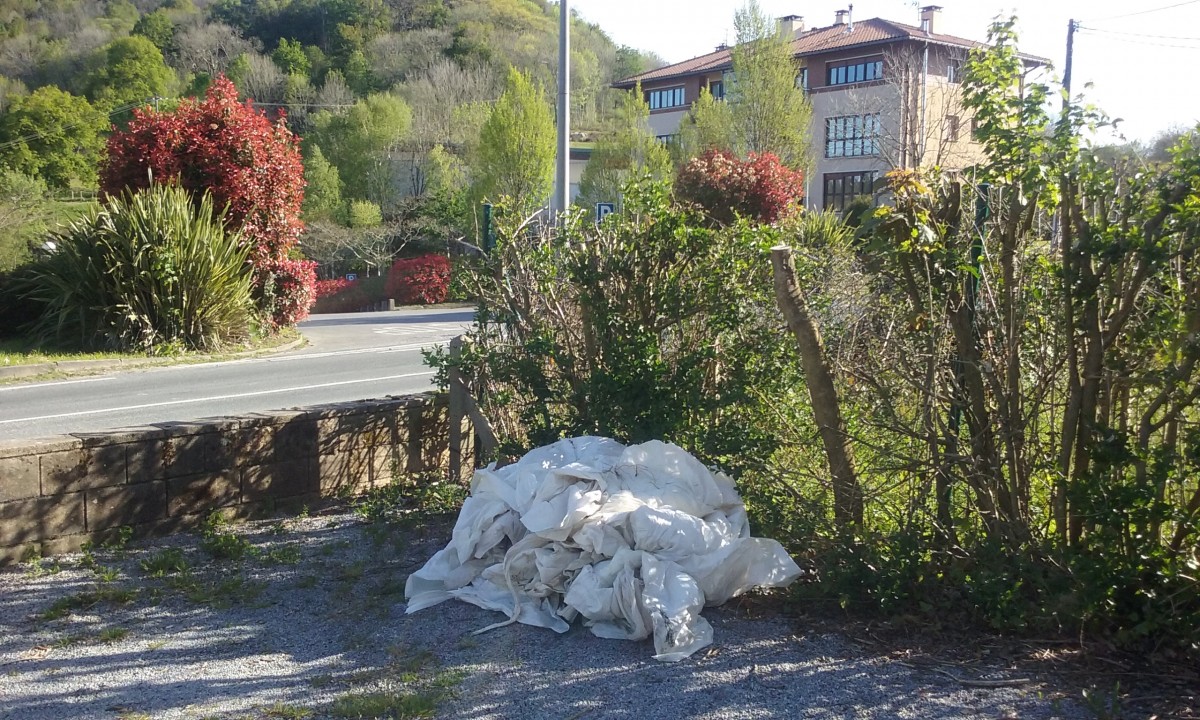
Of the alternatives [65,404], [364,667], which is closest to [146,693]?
[364,667]

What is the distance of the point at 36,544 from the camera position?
5.08 metres

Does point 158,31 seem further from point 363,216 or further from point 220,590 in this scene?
point 220,590

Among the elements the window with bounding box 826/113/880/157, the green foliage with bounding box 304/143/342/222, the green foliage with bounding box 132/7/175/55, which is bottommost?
the green foliage with bounding box 304/143/342/222

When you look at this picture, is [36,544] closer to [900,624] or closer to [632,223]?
[632,223]

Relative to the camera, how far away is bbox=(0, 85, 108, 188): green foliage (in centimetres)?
4328

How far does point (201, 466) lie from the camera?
18.7 feet

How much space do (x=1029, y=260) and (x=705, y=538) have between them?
1.86 meters

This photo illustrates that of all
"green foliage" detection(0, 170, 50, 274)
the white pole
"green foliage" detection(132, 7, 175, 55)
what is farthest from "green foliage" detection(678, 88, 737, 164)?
"green foliage" detection(132, 7, 175, 55)

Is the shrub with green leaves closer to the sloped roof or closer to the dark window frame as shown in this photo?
→ the sloped roof

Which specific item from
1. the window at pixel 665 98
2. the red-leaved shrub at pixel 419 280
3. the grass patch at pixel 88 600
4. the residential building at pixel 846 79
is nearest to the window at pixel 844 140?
the residential building at pixel 846 79

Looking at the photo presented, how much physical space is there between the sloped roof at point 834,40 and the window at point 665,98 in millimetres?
860

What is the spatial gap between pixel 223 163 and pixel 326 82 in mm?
44851

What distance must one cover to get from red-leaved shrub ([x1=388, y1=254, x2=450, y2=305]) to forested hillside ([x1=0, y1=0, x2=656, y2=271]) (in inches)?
68.1

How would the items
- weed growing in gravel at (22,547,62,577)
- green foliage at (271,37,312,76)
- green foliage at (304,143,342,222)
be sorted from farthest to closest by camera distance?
green foliage at (271,37,312,76) → green foliage at (304,143,342,222) → weed growing in gravel at (22,547,62,577)
